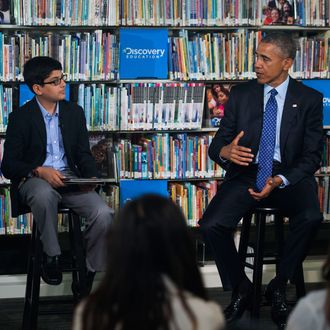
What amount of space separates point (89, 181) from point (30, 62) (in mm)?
903

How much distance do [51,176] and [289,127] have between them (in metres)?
1.35

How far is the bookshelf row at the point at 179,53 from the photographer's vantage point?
202 inches

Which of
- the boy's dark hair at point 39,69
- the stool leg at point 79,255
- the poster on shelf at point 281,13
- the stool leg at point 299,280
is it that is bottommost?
the stool leg at point 299,280

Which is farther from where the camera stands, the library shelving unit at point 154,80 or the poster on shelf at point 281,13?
the poster on shelf at point 281,13

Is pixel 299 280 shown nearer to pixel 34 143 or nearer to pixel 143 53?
pixel 34 143

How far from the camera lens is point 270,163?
4.42 metres

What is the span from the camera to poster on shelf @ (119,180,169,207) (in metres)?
5.31

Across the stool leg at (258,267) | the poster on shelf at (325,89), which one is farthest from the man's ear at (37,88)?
the poster on shelf at (325,89)

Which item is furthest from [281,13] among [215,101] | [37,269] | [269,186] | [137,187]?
[37,269]

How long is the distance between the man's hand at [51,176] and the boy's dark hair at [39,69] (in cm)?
58

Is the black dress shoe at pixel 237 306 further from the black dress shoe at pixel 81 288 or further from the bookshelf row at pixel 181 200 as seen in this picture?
the bookshelf row at pixel 181 200

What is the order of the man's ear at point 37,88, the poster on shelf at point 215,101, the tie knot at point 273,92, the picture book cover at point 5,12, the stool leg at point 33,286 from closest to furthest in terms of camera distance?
the stool leg at point 33,286 < the tie knot at point 273,92 < the man's ear at point 37,88 < the picture book cover at point 5,12 < the poster on shelf at point 215,101

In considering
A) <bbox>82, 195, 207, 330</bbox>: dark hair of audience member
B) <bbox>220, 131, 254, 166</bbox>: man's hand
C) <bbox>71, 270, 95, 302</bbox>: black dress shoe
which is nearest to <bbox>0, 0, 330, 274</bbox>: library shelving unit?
<bbox>71, 270, 95, 302</bbox>: black dress shoe

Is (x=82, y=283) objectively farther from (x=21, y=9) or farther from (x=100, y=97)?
(x=21, y=9)
